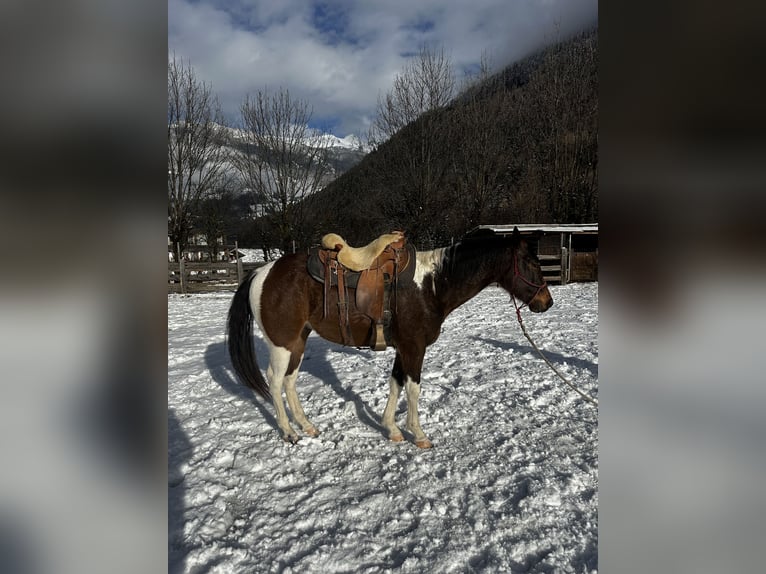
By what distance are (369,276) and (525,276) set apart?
1.35m

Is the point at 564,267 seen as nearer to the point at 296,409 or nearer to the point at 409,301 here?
the point at 409,301

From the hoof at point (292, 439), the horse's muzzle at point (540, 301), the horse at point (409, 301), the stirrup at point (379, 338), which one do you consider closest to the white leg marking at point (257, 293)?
the horse at point (409, 301)

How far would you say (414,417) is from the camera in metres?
3.00

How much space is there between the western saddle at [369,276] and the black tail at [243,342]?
805 mm

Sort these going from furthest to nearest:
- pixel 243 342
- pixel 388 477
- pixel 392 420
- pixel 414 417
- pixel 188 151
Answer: pixel 188 151 → pixel 243 342 → pixel 392 420 → pixel 414 417 → pixel 388 477

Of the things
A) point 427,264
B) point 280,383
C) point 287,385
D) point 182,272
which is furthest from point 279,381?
point 182,272

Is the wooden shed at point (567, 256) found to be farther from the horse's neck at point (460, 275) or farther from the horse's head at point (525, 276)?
the horse's neck at point (460, 275)

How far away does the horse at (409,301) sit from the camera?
3027 mm

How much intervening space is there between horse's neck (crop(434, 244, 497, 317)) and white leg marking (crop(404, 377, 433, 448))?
0.73 metres
